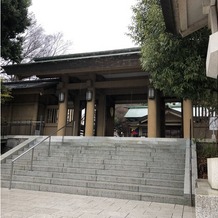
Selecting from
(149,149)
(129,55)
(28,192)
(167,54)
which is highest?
(129,55)

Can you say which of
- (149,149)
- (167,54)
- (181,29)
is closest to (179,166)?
(149,149)

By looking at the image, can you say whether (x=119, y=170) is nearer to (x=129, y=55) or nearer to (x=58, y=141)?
(x=58, y=141)

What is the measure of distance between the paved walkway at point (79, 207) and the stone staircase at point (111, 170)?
0.45 meters

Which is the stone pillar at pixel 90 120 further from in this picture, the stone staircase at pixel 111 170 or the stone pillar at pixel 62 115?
the stone staircase at pixel 111 170

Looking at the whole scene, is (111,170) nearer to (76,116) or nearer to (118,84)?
(118,84)

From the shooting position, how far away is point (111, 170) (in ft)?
25.3


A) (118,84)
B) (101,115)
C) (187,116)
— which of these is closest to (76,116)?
(101,115)

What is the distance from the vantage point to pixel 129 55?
35.6 feet

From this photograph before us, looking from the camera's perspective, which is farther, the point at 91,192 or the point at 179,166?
the point at 179,166

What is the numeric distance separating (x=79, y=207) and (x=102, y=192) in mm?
1324

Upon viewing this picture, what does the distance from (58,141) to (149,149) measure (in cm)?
445

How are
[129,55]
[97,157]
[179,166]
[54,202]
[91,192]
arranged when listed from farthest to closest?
[129,55], [97,157], [179,166], [91,192], [54,202]

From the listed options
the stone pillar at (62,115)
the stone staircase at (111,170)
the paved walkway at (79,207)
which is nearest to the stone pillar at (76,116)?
the stone pillar at (62,115)

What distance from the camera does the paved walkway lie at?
4566mm
